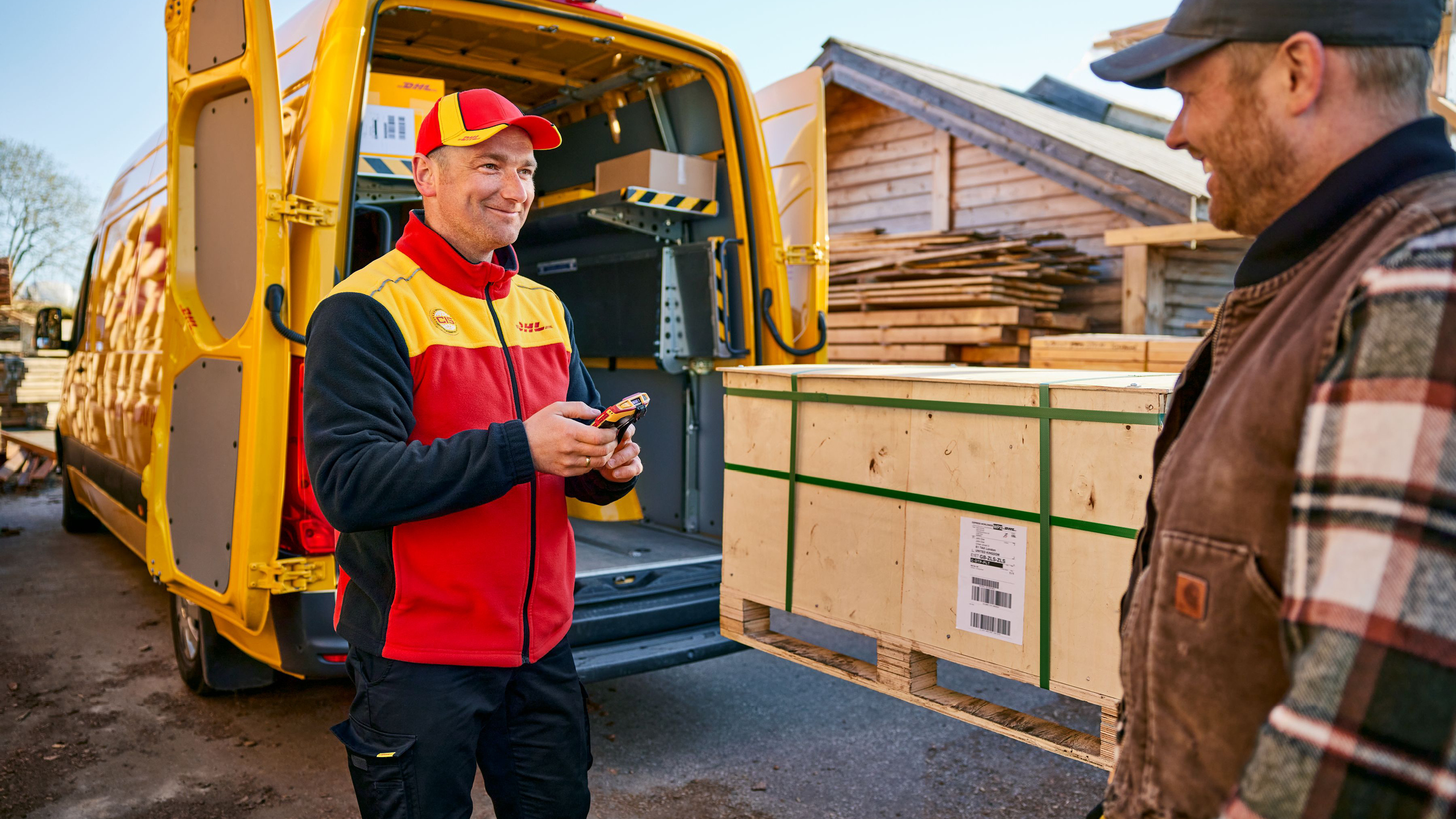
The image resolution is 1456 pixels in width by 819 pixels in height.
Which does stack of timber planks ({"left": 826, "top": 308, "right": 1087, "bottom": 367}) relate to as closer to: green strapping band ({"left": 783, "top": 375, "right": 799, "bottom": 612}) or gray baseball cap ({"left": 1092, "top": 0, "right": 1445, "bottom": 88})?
green strapping band ({"left": 783, "top": 375, "right": 799, "bottom": 612})

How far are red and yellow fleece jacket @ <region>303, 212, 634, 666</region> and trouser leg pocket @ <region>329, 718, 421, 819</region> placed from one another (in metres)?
0.17

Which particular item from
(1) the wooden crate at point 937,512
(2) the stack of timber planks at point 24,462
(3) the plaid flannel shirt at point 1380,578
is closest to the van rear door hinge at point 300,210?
(1) the wooden crate at point 937,512

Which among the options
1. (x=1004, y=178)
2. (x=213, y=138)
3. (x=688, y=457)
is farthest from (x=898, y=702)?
(x=1004, y=178)

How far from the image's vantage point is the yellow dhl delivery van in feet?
10.5

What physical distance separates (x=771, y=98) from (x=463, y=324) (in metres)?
2.86

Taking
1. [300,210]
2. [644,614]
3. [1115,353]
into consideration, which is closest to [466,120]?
[300,210]

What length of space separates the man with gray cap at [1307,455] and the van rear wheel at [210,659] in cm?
384

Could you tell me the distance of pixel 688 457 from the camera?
5066mm

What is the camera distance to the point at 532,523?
7.01 ft

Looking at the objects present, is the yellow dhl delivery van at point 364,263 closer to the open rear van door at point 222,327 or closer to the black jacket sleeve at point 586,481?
the open rear van door at point 222,327

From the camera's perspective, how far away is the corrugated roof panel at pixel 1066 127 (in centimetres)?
870

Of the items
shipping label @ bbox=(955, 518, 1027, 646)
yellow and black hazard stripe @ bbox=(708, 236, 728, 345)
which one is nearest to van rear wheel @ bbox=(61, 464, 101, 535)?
yellow and black hazard stripe @ bbox=(708, 236, 728, 345)

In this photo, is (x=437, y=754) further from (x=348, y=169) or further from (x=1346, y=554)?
(x=348, y=169)

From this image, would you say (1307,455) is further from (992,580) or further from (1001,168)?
(1001,168)
